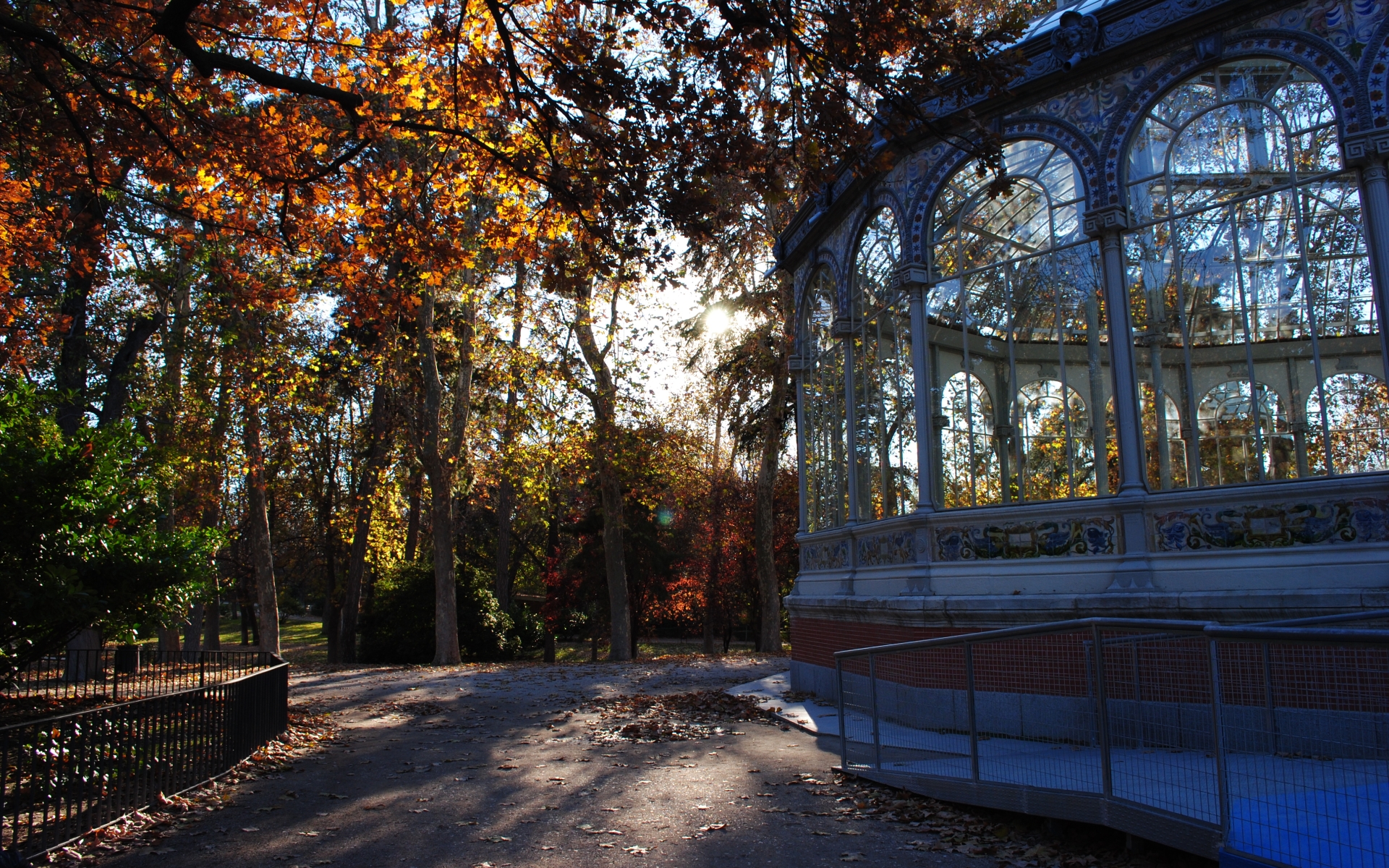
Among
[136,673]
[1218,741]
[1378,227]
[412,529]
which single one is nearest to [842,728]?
[1218,741]

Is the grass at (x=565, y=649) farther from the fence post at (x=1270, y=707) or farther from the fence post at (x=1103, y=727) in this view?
the fence post at (x=1270, y=707)

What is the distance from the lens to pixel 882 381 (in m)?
12.5

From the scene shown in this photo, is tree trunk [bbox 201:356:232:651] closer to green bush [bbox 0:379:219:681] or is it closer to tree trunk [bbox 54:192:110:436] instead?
tree trunk [bbox 54:192:110:436]

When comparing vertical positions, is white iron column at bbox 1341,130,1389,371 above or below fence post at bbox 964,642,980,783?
above

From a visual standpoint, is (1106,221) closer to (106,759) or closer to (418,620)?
(106,759)

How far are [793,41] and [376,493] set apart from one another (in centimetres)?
2267

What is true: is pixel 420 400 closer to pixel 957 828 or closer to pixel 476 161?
pixel 476 161

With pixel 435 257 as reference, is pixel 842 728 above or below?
below

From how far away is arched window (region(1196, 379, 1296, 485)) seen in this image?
8.73 meters

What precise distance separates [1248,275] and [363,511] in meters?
24.7

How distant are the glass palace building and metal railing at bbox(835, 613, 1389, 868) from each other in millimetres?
1285

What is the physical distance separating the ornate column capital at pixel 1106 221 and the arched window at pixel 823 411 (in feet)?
14.3

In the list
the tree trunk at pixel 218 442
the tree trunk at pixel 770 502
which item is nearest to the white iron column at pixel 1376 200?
the tree trunk at pixel 770 502

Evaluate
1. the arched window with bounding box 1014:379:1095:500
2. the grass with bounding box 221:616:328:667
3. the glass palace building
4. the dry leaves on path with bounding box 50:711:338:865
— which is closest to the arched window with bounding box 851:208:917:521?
the glass palace building
